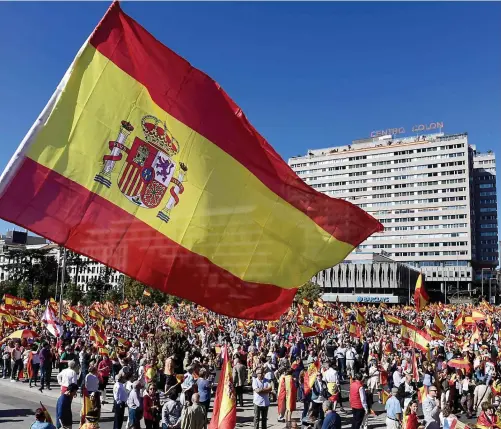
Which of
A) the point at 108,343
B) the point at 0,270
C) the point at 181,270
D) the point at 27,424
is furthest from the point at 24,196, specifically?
the point at 0,270

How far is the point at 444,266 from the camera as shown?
12269cm

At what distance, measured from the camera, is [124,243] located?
6.00 metres

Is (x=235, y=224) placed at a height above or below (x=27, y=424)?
above

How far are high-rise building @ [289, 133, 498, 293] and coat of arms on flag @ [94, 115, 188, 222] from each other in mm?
113109

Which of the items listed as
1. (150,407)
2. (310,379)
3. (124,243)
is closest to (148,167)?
(124,243)

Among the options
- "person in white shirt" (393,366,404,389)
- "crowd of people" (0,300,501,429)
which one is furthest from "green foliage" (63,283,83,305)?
"person in white shirt" (393,366,404,389)

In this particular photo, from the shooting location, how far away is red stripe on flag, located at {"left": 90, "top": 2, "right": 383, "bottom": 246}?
19.7 feet

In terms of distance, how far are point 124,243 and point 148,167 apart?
3.02 feet

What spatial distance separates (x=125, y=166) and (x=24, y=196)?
116cm

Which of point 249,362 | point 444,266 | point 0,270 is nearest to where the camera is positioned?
point 249,362

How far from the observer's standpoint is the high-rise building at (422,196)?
399 feet

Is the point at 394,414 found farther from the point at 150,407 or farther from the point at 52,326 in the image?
the point at 52,326

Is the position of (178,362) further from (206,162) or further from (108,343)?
(206,162)

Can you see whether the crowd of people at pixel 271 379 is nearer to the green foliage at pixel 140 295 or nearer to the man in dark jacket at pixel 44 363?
the man in dark jacket at pixel 44 363
